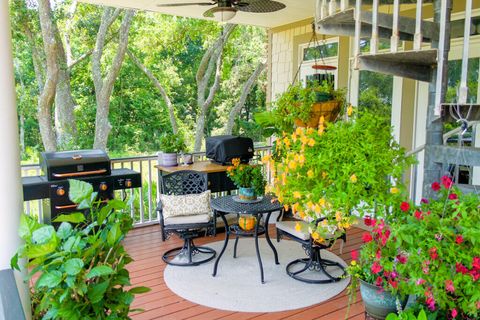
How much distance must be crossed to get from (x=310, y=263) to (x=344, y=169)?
201 cm

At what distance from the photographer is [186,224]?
12.6 ft

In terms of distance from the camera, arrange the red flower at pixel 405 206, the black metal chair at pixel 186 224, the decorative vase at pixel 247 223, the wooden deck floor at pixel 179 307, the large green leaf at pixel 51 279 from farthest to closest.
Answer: the black metal chair at pixel 186 224, the decorative vase at pixel 247 223, the wooden deck floor at pixel 179 307, the red flower at pixel 405 206, the large green leaf at pixel 51 279

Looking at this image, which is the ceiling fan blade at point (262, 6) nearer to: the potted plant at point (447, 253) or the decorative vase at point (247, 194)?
the decorative vase at point (247, 194)

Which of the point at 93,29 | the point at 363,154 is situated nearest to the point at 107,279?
the point at 363,154

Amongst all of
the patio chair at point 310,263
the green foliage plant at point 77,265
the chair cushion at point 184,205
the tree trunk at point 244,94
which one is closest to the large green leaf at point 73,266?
the green foliage plant at point 77,265

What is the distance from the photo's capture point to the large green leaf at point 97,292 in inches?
64.2

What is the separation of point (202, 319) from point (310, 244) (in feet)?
3.91

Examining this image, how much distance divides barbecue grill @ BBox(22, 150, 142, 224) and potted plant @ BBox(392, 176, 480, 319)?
11.0 ft

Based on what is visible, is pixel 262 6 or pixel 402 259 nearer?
pixel 402 259

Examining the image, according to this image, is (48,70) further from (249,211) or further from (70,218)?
(70,218)

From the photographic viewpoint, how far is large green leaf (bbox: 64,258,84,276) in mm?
1532

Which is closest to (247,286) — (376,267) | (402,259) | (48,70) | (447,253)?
(376,267)

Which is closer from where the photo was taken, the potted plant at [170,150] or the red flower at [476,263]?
the red flower at [476,263]

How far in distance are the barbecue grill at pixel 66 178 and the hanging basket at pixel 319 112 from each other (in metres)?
2.68
